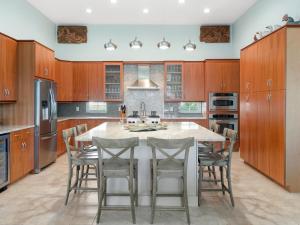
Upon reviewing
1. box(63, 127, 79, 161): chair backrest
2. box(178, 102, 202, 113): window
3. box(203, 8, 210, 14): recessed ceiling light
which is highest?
box(203, 8, 210, 14): recessed ceiling light

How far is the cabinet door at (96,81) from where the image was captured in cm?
848

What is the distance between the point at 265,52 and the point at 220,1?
7.07 feet

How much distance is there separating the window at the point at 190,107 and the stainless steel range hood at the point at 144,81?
97 centimetres

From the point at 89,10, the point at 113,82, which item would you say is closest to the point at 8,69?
the point at 89,10

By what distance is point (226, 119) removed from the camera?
26.2 ft

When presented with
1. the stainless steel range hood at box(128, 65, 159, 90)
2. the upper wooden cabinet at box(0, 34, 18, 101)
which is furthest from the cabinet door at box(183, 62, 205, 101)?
the upper wooden cabinet at box(0, 34, 18, 101)

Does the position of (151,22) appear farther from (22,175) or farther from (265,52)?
(22,175)

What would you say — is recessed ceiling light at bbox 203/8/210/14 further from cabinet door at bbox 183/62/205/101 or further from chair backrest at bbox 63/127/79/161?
chair backrest at bbox 63/127/79/161

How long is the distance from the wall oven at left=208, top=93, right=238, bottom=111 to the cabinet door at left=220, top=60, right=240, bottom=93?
195 mm

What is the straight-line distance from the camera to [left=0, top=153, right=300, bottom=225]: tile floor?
3391mm

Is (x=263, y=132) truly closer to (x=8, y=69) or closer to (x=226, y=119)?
(x=226, y=119)

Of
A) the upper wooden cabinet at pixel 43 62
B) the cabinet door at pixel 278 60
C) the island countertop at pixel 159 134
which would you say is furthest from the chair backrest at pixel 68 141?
the cabinet door at pixel 278 60

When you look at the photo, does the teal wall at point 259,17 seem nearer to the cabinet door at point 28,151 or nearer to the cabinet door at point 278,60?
the cabinet door at point 278,60

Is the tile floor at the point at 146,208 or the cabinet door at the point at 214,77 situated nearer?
the tile floor at the point at 146,208
